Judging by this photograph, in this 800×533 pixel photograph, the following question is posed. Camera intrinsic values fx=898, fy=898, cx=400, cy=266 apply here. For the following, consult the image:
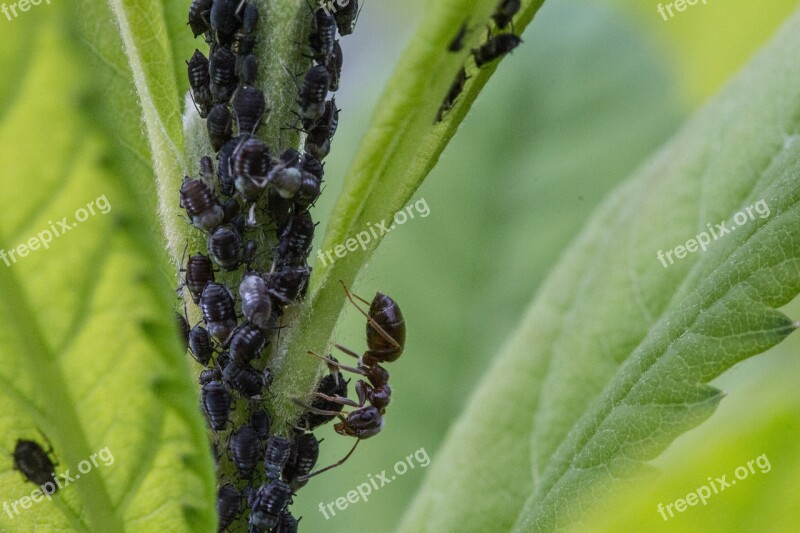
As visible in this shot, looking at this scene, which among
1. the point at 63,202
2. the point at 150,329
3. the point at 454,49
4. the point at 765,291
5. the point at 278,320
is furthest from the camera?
the point at 278,320

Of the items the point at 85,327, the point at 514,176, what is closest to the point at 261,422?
the point at 85,327

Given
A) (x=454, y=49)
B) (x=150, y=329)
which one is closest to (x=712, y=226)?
(x=454, y=49)

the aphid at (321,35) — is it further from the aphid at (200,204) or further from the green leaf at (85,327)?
the green leaf at (85,327)

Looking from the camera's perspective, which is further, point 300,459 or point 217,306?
point 300,459

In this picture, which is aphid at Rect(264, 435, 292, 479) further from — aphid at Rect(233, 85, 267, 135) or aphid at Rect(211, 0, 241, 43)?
aphid at Rect(211, 0, 241, 43)

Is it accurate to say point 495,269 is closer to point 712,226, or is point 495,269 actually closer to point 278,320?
point 712,226

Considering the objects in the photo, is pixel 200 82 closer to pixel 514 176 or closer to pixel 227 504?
pixel 227 504
